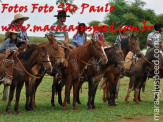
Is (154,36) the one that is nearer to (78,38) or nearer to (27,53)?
(78,38)

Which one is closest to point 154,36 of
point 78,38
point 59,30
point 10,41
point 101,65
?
point 101,65

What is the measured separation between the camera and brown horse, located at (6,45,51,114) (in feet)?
34.7

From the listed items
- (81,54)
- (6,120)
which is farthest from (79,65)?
(6,120)

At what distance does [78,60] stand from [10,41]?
2440 millimetres

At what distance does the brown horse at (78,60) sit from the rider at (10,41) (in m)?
1.90

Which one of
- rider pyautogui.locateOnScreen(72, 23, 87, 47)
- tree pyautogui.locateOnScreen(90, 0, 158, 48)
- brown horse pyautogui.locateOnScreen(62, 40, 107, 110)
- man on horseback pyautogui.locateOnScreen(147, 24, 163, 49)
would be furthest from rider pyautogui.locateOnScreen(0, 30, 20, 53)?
→ tree pyautogui.locateOnScreen(90, 0, 158, 48)

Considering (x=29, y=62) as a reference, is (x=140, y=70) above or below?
below

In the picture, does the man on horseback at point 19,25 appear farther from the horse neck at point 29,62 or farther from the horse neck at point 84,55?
the horse neck at point 84,55

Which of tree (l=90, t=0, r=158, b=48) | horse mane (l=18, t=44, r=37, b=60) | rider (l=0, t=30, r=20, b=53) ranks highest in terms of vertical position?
tree (l=90, t=0, r=158, b=48)

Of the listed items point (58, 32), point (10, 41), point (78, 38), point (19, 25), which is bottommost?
point (10, 41)

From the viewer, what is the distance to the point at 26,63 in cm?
1083

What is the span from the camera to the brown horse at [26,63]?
10.6 meters

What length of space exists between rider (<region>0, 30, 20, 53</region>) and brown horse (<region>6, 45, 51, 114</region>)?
516 millimetres

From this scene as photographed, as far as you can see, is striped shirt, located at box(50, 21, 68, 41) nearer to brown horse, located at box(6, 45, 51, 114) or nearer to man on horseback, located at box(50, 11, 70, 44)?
man on horseback, located at box(50, 11, 70, 44)
